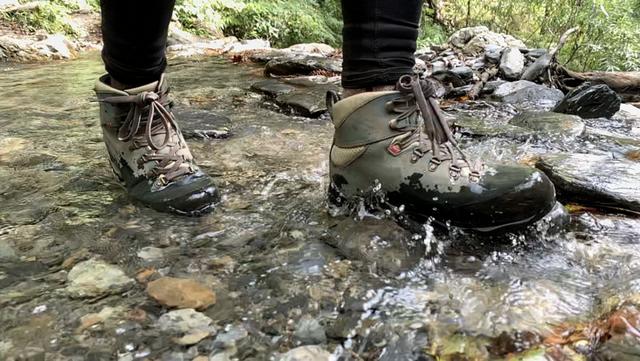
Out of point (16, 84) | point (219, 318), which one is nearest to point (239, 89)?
point (16, 84)

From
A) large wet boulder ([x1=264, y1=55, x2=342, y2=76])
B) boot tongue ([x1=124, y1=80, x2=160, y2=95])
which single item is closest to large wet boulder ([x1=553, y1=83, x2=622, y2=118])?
boot tongue ([x1=124, y1=80, x2=160, y2=95])

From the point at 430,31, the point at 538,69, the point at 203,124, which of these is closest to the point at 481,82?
the point at 538,69

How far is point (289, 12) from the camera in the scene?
1253cm

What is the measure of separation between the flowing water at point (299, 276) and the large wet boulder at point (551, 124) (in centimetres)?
118

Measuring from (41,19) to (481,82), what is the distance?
333 inches

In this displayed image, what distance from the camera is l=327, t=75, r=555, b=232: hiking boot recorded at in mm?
1410

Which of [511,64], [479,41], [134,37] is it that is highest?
[134,37]

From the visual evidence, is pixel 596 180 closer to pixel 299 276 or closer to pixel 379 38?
pixel 379 38

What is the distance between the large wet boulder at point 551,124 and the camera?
9.07ft

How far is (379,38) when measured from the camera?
1448 mm

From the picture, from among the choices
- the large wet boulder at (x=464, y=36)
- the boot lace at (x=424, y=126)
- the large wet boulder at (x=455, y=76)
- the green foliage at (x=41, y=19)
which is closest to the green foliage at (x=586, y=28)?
the large wet boulder at (x=464, y=36)

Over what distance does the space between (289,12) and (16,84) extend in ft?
28.5

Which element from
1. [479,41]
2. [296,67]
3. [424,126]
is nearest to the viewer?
[424,126]

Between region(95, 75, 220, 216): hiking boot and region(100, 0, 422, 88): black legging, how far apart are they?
82 millimetres
